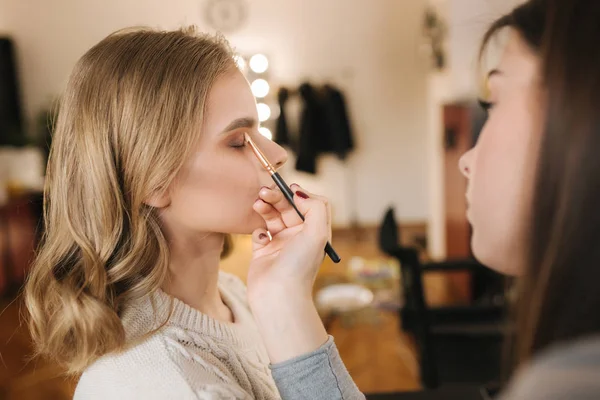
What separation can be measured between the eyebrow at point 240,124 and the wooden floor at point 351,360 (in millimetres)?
1033

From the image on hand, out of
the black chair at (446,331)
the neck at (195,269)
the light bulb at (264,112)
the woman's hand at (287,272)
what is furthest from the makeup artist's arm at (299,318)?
the light bulb at (264,112)

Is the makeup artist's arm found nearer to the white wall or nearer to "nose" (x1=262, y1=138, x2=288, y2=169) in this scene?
"nose" (x1=262, y1=138, x2=288, y2=169)

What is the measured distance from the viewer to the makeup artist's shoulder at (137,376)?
0.64m

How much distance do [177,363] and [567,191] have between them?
0.50m

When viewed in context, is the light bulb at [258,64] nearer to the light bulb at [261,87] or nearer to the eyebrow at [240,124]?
the light bulb at [261,87]

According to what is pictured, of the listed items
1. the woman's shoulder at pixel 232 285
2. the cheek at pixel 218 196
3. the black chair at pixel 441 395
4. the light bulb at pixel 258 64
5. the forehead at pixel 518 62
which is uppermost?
the forehead at pixel 518 62

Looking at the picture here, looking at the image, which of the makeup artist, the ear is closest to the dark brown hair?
the makeup artist

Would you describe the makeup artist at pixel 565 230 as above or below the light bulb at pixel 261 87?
above

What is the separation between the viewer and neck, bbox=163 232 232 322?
0.84 metres

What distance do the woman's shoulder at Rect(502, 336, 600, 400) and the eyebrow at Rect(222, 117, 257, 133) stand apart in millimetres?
546

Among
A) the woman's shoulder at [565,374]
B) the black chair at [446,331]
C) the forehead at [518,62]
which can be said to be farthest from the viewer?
the black chair at [446,331]

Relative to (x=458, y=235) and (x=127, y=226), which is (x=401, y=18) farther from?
(x=127, y=226)

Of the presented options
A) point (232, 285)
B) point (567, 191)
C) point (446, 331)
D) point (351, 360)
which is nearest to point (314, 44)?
point (351, 360)

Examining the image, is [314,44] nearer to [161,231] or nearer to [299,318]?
[161,231]
